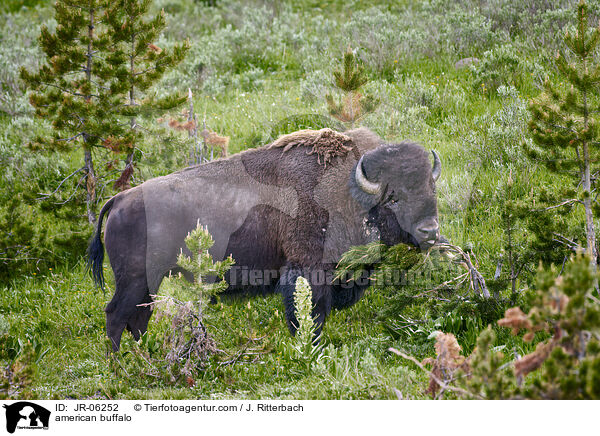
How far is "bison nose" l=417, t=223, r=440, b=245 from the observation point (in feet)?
18.7

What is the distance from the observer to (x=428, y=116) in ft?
34.3

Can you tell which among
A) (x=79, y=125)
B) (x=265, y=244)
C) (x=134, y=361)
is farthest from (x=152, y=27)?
(x=134, y=361)

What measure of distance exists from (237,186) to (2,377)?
2867mm

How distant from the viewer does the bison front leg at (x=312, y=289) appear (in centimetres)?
603

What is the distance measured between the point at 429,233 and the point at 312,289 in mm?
1330

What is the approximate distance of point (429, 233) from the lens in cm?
571

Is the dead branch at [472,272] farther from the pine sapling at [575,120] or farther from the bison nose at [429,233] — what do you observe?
the pine sapling at [575,120]
